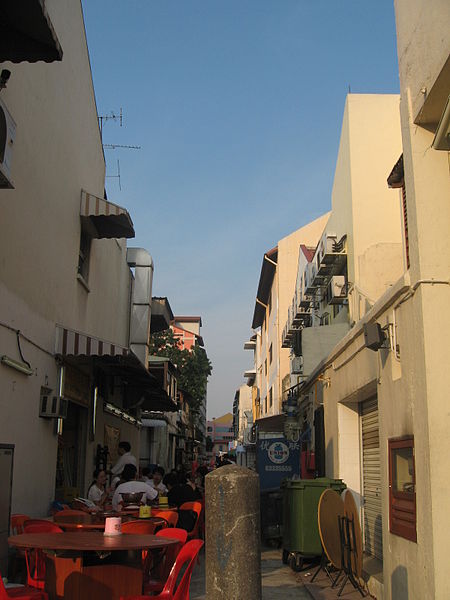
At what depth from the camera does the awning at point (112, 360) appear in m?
10.7

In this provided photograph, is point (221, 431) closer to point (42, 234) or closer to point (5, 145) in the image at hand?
point (42, 234)

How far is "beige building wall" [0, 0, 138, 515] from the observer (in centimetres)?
861

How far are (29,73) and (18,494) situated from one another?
19.0ft

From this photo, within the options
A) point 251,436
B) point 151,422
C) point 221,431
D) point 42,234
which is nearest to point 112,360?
point 42,234

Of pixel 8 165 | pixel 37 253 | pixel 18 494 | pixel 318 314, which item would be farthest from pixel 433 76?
pixel 318 314

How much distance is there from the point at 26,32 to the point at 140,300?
13995mm

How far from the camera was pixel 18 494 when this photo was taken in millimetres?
8969

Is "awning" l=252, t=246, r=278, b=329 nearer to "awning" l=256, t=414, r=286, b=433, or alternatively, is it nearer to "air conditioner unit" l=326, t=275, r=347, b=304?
"awning" l=256, t=414, r=286, b=433

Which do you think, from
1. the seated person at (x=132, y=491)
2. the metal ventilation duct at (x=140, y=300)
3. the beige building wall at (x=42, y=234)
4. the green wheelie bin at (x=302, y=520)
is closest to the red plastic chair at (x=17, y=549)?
the beige building wall at (x=42, y=234)

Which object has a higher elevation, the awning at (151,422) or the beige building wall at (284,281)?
the beige building wall at (284,281)

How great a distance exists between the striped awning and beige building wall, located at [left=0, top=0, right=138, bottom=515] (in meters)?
0.21

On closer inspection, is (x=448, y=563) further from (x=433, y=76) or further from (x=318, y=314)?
(x=318, y=314)

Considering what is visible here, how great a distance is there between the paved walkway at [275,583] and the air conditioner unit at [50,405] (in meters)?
3.21

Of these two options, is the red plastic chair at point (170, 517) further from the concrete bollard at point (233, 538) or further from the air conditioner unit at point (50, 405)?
the concrete bollard at point (233, 538)
